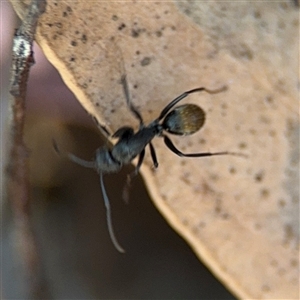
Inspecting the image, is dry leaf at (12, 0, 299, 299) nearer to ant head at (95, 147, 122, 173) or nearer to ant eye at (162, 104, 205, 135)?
ant eye at (162, 104, 205, 135)

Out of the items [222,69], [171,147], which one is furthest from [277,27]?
[171,147]

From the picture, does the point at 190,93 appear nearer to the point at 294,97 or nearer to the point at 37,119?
the point at 294,97

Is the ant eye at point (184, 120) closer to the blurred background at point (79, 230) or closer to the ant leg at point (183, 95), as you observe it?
the ant leg at point (183, 95)

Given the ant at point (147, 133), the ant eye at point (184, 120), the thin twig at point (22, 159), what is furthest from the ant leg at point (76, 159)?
the ant eye at point (184, 120)

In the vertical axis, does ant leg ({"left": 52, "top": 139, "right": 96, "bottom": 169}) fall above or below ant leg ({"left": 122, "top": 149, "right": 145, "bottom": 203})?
above

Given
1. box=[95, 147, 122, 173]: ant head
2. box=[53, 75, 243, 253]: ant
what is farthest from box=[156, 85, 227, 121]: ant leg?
box=[95, 147, 122, 173]: ant head

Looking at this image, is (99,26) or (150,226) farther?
(150,226)
